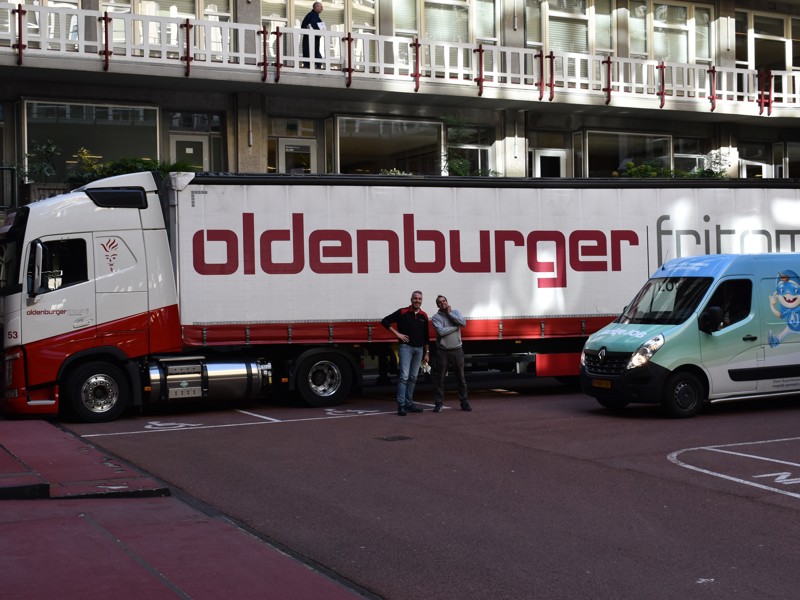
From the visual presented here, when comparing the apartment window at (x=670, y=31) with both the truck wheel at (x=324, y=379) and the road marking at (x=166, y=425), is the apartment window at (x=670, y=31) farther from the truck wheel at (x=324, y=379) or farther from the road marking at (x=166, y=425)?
the road marking at (x=166, y=425)

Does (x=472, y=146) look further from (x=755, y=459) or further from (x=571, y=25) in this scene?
(x=755, y=459)

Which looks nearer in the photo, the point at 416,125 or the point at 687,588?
the point at 687,588

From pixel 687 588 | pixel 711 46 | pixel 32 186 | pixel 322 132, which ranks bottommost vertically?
pixel 687 588

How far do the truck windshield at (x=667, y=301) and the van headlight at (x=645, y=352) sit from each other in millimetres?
567

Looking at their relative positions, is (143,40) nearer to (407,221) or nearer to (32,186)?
(32,186)

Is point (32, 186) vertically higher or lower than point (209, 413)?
higher

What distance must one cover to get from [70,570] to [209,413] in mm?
10603

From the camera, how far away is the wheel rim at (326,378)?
18.1 meters

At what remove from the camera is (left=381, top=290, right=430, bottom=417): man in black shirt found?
16922mm

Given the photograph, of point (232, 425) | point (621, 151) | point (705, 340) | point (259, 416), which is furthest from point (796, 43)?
point (232, 425)

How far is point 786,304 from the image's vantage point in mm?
16625

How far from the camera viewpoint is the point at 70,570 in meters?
7.27

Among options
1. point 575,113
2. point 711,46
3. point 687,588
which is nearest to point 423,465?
point 687,588

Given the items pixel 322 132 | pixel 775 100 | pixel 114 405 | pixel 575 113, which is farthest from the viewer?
pixel 775 100
